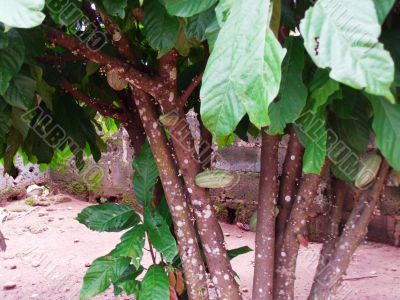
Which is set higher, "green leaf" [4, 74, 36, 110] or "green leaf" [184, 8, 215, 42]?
"green leaf" [184, 8, 215, 42]

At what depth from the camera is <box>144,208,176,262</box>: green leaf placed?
1133 millimetres

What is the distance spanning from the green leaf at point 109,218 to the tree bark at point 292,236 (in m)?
0.42

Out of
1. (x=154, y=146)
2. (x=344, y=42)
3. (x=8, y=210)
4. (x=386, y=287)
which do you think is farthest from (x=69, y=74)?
(x=8, y=210)

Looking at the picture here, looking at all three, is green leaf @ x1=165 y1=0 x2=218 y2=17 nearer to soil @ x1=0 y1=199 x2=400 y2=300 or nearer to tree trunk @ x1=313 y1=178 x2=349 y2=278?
tree trunk @ x1=313 y1=178 x2=349 y2=278

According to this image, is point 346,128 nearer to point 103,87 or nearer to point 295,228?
point 295,228

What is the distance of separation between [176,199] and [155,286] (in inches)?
9.6

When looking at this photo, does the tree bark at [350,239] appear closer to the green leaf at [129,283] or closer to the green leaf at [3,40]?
the green leaf at [129,283]

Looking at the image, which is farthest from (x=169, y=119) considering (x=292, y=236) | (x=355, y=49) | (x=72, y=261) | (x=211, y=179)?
(x=72, y=261)

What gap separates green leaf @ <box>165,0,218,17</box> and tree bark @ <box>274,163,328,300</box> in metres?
0.54

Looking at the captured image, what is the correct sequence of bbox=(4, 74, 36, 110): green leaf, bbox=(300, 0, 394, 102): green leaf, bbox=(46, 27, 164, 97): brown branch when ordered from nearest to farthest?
bbox=(300, 0, 394, 102): green leaf, bbox=(4, 74, 36, 110): green leaf, bbox=(46, 27, 164, 97): brown branch

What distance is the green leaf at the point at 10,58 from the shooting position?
0.83 metres

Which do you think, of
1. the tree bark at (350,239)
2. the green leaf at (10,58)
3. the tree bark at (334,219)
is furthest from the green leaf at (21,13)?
the tree bark at (334,219)

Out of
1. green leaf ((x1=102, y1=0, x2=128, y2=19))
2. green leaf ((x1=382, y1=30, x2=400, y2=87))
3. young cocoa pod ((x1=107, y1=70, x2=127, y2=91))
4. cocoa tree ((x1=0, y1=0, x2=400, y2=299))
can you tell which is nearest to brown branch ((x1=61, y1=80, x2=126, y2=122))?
cocoa tree ((x1=0, y1=0, x2=400, y2=299))

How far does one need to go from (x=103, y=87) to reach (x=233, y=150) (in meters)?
1.75
